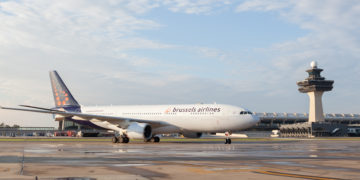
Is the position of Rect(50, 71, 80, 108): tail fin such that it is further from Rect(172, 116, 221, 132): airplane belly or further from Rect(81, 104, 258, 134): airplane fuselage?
Rect(172, 116, 221, 132): airplane belly

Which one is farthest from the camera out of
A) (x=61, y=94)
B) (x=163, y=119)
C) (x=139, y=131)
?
(x=61, y=94)

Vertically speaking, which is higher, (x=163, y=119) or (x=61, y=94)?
(x=61, y=94)

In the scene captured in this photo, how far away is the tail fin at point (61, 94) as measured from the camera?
172 ft

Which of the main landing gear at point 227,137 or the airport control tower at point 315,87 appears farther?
the airport control tower at point 315,87

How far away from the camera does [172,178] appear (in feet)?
35.9

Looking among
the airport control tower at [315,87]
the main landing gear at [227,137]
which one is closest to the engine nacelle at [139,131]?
the main landing gear at [227,137]

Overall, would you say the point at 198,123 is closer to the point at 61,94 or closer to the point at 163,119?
the point at 163,119

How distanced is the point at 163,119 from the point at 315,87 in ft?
294

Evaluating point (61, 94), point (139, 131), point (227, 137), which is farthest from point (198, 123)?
point (61, 94)

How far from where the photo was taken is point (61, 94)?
5259 cm

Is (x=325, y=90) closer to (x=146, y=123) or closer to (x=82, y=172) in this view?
(x=146, y=123)

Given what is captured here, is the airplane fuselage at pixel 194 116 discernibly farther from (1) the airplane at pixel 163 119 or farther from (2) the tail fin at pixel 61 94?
(2) the tail fin at pixel 61 94

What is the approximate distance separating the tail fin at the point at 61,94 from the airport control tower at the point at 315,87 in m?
87.6

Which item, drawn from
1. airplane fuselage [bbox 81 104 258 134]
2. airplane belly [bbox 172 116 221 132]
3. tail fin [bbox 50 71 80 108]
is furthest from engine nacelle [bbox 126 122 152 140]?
tail fin [bbox 50 71 80 108]
